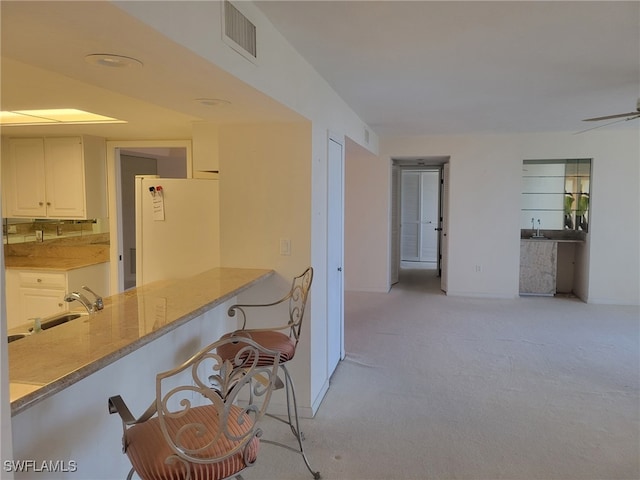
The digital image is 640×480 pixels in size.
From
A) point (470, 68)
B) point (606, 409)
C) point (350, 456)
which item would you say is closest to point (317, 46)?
point (470, 68)

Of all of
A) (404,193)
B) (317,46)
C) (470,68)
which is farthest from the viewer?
(404,193)

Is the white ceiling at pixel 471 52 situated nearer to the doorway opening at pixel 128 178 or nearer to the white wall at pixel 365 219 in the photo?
the doorway opening at pixel 128 178

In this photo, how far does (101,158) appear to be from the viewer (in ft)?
16.0

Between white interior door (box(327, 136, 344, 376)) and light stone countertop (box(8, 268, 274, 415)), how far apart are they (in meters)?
1.13

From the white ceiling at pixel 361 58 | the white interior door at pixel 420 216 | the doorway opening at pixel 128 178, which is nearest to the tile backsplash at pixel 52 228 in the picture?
the doorway opening at pixel 128 178

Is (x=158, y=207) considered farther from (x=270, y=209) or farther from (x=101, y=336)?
(x=101, y=336)

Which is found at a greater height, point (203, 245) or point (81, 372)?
point (203, 245)

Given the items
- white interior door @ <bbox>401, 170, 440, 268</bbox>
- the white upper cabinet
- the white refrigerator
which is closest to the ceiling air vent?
the white refrigerator

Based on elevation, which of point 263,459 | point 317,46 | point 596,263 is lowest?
point 263,459

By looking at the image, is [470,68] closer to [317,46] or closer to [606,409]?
[317,46]

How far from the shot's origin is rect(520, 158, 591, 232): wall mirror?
6867mm

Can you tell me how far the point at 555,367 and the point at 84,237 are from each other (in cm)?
490

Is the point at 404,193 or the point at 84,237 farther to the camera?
the point at 404,193

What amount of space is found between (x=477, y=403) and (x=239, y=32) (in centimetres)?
293
